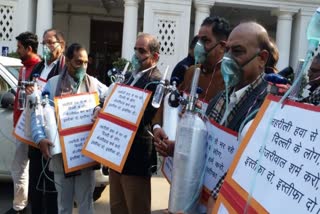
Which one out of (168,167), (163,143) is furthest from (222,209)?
(168,167)

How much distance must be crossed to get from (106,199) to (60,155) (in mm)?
2161

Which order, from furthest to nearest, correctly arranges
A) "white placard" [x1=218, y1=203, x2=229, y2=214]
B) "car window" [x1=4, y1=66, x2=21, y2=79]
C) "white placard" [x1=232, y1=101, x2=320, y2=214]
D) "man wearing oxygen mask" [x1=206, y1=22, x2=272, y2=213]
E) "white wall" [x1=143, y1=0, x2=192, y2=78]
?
"white wall" [x1=143, y1=0, x2=192, y2=78]
"car window" [x1=4, y1=66, x2=21, y2=79]
"man wearing oxygen mask" [x1=206, y1=22, x2=272, y2=213]
"white placard" [x1=218, y1=203, x2=229, y2=214]
"white placard" [x1=232, y1=101, x2=320, y2=214]

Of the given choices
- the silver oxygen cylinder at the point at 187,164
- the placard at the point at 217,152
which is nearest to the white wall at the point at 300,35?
the placard at the point at 217,152

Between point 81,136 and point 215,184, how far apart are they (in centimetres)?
157

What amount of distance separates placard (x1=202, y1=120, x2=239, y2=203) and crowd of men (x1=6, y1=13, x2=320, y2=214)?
53 mm

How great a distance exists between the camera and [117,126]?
297 centimetres

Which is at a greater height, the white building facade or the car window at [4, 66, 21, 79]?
the white building facade

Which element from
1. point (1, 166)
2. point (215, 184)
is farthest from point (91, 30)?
point (215, 184)

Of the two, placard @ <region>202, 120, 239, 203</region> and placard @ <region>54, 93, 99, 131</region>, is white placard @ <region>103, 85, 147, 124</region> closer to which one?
placard @ <region>54, 93, 99, 131</region>

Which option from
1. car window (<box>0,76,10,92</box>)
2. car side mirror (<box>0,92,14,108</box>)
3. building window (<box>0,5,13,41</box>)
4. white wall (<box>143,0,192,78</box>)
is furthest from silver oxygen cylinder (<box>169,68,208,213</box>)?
building window (<box>0,5,13,41</box>)

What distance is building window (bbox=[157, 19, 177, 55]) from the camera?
41.6ft

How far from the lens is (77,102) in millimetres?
3299

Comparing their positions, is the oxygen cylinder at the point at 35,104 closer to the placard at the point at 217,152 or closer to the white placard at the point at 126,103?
the white placard at the point at 126,103

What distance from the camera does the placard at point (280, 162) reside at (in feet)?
4.06
